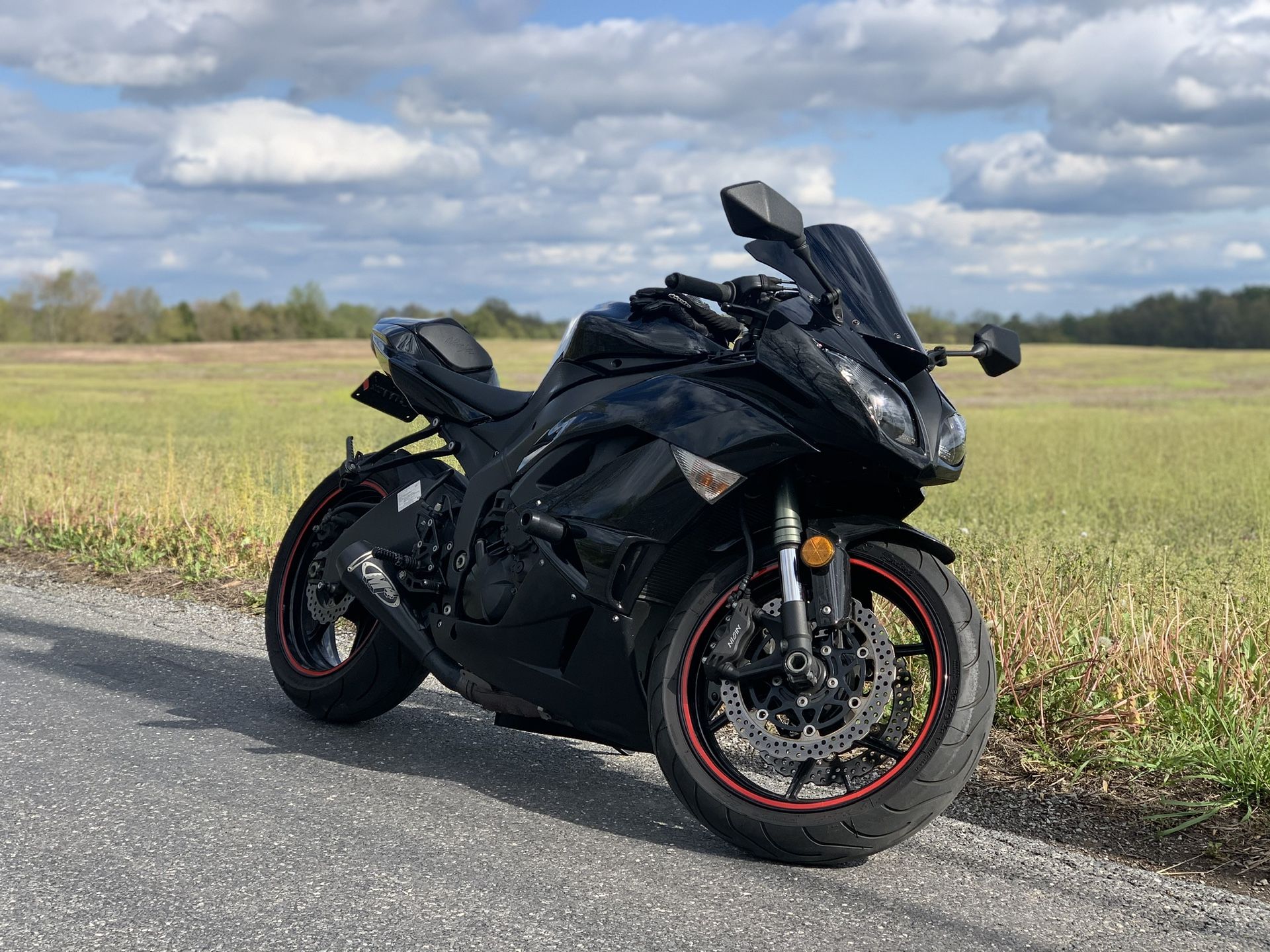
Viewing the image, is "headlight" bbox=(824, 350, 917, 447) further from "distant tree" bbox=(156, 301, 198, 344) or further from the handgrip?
"distant tree" bbox=(156, 301, 198, 344)

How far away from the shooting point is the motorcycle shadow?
396cm

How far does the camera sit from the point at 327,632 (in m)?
5.19

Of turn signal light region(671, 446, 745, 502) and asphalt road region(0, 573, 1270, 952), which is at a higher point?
turn signal light region(671, 446, 745, 502)

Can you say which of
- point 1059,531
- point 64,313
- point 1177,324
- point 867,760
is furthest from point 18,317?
point 867,760

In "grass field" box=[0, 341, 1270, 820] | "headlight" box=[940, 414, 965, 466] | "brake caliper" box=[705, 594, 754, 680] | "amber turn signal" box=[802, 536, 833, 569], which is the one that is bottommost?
"grass field" box=[0, 341, 1270, 820]

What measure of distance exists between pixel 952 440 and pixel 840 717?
81cm

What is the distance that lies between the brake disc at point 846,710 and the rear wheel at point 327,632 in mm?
1705

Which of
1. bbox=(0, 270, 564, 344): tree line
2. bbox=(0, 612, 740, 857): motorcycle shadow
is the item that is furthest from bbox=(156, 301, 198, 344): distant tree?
bbox=(0, 612, 740, 857): motorcycle shadow

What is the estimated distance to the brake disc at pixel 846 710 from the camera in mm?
3381

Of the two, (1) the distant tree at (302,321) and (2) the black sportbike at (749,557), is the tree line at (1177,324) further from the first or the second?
(2) the black sportbike at (749,557)

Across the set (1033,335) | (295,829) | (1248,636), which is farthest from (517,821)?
(1033,335)

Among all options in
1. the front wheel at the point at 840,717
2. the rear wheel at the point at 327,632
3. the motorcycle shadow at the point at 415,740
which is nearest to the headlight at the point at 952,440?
the front wheel at the point at 840,717

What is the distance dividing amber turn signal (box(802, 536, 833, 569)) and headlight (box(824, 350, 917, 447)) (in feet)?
1.10

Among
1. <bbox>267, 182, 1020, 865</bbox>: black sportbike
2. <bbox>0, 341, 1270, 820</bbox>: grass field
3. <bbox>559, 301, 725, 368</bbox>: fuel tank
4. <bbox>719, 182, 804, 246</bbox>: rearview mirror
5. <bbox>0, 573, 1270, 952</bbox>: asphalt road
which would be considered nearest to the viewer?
<bbox>0, 573, 1270, 952</bbox>: asphalt road
